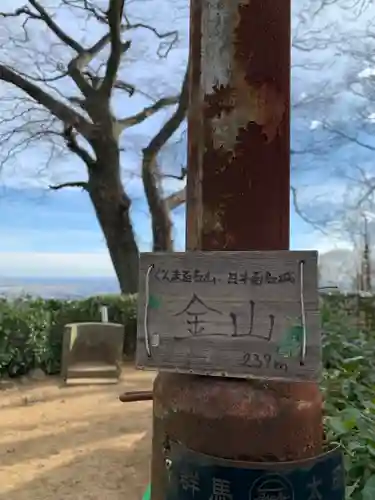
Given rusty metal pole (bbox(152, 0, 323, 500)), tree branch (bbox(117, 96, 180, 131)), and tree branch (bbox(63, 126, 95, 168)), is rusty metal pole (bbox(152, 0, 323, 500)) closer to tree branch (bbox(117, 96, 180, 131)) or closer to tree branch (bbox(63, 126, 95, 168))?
tree branch (bbox(63, 126, 95, 168))

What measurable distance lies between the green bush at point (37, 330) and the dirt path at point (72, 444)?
1.44 ft

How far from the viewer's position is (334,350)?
3.72 meters

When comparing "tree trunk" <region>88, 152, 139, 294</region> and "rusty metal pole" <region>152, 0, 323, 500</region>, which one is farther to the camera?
"tree trunk" <region>88, 152, 139, 294</region>

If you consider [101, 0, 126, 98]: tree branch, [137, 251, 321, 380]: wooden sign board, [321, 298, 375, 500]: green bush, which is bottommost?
[321, 298, 375, 500]: green bush

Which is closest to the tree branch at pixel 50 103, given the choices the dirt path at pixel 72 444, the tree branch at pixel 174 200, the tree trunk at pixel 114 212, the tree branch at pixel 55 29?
the tree trunk at pixel 114 212

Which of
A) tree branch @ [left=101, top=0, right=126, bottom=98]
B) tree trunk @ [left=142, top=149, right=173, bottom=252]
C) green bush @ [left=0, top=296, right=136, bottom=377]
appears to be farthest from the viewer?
tree trunk @ [left=142, top=149, right=173, bottom=252]

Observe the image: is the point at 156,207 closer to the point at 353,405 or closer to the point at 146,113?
the point at 146,113

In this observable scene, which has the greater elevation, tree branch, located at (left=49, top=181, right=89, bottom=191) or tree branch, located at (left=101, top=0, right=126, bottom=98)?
tree branch, located at (left=101, top=0, right=126, bottom=98)

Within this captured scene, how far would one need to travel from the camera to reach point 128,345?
27.1ft

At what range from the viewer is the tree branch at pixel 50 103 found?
408 inches

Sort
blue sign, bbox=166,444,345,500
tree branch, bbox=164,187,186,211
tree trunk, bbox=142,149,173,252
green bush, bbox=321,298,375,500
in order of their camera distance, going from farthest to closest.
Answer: tree branch, bbox=164,187,186,211, tree trunk, bbox=142,149,173,252, green bush, bbox=321,298,375,500, blue sign, bbox=166,444,345,500

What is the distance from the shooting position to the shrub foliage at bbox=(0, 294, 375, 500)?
6.02ft

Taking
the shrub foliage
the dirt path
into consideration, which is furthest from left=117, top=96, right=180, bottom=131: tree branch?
the dirt path

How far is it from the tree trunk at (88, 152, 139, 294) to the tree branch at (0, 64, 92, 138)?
2.11ft
